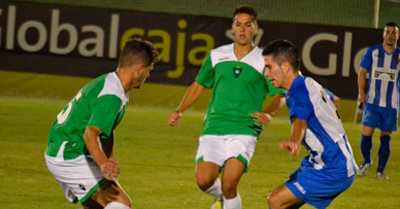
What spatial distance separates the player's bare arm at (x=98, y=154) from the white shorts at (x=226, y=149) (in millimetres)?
1787

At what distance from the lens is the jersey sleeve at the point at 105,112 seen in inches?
181

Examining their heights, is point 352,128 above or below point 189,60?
below

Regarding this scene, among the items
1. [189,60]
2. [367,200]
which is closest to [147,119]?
[189,60]

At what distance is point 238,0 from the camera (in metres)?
17.9

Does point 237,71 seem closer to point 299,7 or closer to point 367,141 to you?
point 367,141

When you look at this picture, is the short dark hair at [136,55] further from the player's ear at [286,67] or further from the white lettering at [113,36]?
the white lettering at [113,36]

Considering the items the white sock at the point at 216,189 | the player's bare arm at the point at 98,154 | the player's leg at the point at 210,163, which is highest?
the player's bare arm at the point at 98,154

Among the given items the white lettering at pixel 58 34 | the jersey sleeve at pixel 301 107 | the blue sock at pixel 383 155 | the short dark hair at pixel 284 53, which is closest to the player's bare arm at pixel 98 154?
the jersey sleeve at pixel 301 107

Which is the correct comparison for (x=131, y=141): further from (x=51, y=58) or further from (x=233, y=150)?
(x=233, y=150)

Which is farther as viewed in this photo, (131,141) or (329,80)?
(329,80)

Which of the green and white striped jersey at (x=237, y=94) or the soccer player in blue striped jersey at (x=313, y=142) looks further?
the green and white striped jersey at (x=237, y=94)

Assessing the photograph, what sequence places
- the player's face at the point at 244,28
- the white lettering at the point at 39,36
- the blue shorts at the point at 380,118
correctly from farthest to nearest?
the white lettering at the point at 39,36 < the blue shorts at the point at 380,118 < the player's face at the point at 244,28

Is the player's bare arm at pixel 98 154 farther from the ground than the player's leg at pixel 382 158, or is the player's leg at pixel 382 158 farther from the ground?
the player's bare arm at pixel 98 154

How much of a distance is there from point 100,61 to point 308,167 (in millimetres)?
10526
